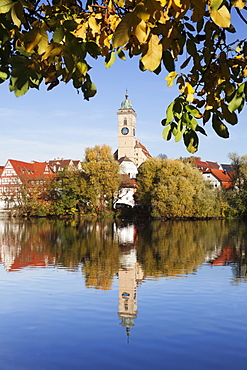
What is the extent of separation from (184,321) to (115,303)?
191 centimetres

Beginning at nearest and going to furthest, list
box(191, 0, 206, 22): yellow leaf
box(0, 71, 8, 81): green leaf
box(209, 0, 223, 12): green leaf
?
box(209, 0, 223, 12): green leaf < box(191, 0, 206, 22): yellow leaf < box(0, 71, 8, 81): green leaf

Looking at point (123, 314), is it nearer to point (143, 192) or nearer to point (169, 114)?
point (169, 114)

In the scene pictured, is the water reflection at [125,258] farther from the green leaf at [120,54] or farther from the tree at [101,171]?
the tree at [101,171]

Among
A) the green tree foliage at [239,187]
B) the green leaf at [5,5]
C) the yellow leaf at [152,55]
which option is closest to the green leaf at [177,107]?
the yellow leaf at [152,55]

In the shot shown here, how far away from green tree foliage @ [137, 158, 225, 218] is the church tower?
4490cm

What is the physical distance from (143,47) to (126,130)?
9875 centimetres

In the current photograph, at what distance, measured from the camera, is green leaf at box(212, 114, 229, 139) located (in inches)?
95.4

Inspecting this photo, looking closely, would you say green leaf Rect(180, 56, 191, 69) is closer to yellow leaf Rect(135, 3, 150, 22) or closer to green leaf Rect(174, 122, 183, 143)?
green leaf Rect(174, 122, 183, 143)

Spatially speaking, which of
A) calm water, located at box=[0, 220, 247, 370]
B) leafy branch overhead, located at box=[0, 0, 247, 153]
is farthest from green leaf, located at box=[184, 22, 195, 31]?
calm water, located at box=[0, 220, 247, 370]

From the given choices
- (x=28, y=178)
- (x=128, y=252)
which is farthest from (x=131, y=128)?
(x=128, y=252)

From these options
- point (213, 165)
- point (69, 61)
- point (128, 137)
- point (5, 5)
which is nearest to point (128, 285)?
point (69, 61)

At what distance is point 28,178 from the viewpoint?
210 feet

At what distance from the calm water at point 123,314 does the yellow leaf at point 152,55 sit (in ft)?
17.0

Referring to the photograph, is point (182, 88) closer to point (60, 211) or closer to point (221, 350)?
point (221, 350)
